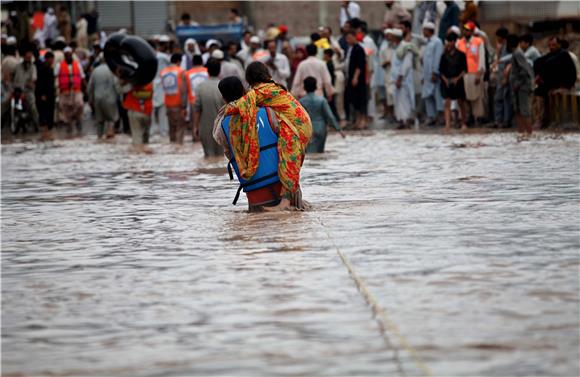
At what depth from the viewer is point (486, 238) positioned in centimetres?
981

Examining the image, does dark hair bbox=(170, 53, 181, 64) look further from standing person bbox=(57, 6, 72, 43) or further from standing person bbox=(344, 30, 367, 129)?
standing person bbox=(57, 6, 72, 43)

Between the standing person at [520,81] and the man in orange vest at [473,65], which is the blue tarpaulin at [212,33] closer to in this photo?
the man in orange vest at [473,65]

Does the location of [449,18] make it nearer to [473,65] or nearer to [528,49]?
[473,65]

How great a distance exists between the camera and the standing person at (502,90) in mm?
25297

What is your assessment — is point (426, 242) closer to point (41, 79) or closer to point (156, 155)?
point (156, 155)

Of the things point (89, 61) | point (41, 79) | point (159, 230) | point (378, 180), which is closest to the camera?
point (159, 230)

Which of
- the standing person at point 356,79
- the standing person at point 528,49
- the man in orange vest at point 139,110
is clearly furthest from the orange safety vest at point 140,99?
the standing person at point 528,49

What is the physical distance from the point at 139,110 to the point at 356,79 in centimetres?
465

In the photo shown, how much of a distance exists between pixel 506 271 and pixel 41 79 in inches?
923

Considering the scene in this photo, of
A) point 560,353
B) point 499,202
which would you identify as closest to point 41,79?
point 499,202

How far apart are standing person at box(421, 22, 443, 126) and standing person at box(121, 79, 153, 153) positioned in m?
4.98

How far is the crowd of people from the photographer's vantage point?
2388cm

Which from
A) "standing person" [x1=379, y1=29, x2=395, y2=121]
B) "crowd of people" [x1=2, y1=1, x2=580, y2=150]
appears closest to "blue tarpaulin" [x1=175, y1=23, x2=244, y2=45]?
"crowd of people" [x1=2, y1=1, x2=580, y2=150]

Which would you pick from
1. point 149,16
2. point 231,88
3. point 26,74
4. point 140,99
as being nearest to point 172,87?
point 140,99
